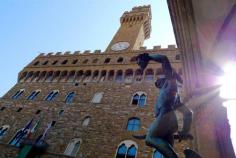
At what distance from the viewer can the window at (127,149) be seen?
12523 millimetres

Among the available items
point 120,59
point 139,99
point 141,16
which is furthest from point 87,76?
point 141,16

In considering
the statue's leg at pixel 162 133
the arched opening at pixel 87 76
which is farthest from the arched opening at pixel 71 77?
the statue's leg at pixel 162 133

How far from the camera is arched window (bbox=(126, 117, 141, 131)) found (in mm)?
14008

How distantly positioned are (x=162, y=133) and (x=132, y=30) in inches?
933

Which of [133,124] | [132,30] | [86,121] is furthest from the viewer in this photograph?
[132,30]

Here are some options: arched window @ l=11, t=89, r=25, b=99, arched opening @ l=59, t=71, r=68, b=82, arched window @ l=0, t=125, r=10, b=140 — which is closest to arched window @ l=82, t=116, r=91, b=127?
arched opening @ l=59, t=71, r=68, b=82

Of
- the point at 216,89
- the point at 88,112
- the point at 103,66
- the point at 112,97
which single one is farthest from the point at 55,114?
the point at 216,89

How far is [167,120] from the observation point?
7.88 ft

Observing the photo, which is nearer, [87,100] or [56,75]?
[87,100]

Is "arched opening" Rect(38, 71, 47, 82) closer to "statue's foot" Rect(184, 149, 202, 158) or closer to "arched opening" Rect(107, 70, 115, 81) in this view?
"arched opening" Rect(107, 70, 115, 81)

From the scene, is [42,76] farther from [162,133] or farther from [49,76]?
[162,133]

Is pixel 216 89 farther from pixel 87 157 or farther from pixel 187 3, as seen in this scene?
pixel 87 157

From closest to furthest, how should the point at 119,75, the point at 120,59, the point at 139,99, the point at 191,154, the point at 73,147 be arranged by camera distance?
the point at 191,154 < the point at 73,147 < the point at 139,99 < the point at 119,75 < the point at 120,59

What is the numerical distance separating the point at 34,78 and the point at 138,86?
32.0 ft
